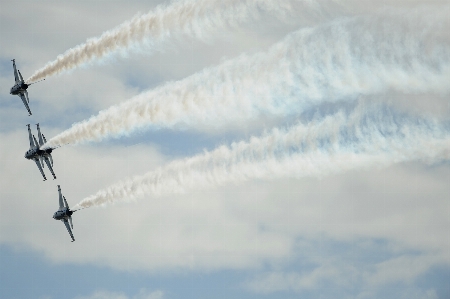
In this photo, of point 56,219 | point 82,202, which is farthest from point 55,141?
point 56,219

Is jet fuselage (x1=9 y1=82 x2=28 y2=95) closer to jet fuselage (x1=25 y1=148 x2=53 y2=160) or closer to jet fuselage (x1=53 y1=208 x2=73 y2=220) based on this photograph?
jet fuselage (x1=25 y1=148 x2=53 y2=160)

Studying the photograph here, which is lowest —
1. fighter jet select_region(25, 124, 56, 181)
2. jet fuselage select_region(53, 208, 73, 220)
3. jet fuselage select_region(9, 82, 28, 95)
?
jet fuselage select_region(53, 208, 73, 220)

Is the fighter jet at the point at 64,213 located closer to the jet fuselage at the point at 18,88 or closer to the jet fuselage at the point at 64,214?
the jet fuselage at the point at 64,214

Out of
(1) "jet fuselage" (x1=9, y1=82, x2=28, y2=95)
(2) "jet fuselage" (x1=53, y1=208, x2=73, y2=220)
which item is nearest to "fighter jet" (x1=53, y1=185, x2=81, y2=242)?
(2) "jet fuselage" (x1=53, y1=208, x2=73, y2=220)

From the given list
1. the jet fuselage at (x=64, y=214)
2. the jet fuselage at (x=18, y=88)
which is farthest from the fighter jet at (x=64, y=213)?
the jet fuselage at (x=18, y=88)

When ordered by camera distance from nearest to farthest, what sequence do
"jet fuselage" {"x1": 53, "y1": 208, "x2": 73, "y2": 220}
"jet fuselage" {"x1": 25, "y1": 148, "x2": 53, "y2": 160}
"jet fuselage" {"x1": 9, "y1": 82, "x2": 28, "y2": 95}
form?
1. "jet fuselage" {"x1": 53, "y1": 208, "x2": 73, "y2": 220}
2. "jet fuselage" {"x1": 25, "y1": 148, "x2": 53, "y2": 160}
3. "jet fuselage" {"x1": 9, "y1": 82, "x2": 28, "y2": 95}

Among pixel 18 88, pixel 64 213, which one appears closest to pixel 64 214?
pixel 64 213

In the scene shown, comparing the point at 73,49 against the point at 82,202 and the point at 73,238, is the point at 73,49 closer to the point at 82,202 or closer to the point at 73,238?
the point at 82,202

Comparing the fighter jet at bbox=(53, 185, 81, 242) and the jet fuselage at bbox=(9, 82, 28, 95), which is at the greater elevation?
the jet fuselage at bbox=(9, 82, 28, 95)

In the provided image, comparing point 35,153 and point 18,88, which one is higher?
point 18,88

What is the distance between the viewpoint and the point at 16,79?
8006 cm

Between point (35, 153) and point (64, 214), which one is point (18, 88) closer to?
point (35, 153)

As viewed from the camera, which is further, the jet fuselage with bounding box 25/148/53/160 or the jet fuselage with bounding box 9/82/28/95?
the jet fuselage with bounding box 9/82/28/95

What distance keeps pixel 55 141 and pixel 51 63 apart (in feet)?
20.6
